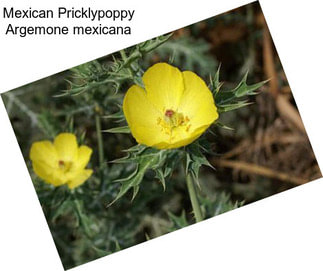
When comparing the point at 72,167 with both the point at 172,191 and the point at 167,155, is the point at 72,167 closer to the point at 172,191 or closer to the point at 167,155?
the point at 172,191

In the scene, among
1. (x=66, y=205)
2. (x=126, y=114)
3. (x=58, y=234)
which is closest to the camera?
(x=126, y=114)

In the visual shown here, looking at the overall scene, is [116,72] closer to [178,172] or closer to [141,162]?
[141,162]

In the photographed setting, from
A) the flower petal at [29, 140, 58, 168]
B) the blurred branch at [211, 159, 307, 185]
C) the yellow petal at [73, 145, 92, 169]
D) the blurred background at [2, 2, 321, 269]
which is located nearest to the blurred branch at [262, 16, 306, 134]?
the blurred background at [2, 2, 321, 269]

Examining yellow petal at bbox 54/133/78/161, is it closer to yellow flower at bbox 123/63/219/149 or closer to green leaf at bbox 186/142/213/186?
yellow flower at bbox 123/63/219/149

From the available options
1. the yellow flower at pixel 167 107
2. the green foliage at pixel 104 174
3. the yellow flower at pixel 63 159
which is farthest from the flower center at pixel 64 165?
the yellow flower at pixel 167 107

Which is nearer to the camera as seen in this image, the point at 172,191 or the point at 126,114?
the point at 126,114

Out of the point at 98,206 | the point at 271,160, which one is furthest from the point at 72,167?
the point at 271,160
